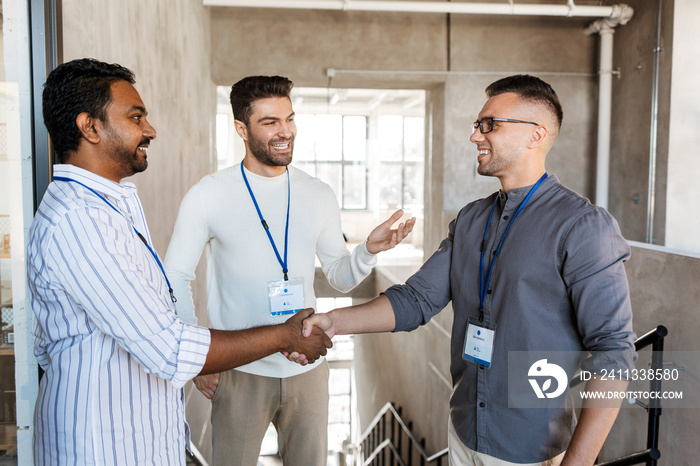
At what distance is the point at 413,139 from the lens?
8266mm

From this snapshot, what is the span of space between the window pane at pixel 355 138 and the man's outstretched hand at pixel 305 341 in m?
5.08

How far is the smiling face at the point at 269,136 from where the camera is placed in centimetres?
220

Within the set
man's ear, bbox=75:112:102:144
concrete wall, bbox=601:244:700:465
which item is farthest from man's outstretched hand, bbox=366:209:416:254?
concrete wall, bbox=601:244:700:465

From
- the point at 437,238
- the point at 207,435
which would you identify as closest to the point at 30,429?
the point at 207,435

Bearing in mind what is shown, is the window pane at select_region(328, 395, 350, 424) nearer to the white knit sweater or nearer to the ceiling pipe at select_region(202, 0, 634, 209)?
the ceiling pipe at select_region(202, 0, 634, 209)

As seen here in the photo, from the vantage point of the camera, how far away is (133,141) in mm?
1477

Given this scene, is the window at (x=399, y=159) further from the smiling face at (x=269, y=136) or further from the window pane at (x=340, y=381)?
the window pane at (x=340, y=381)

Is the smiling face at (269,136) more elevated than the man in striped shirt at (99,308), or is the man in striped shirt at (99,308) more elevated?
the smiling face at (269,136)

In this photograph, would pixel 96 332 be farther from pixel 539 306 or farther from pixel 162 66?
pixel 162 66

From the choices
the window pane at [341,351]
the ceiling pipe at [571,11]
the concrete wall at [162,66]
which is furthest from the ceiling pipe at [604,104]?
the window pane at [341,351]

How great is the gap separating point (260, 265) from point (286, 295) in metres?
0.15

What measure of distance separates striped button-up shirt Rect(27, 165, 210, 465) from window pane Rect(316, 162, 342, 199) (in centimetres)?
569

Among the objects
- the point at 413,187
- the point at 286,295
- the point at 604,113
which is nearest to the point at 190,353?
the point at 286,295

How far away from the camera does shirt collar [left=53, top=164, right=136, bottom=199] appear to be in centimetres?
136
